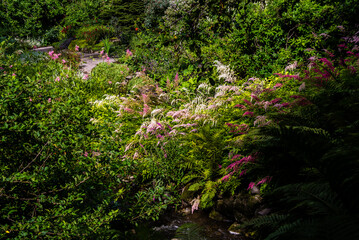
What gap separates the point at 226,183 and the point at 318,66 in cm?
223

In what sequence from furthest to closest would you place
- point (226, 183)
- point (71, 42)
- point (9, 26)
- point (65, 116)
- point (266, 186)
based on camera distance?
point (9, 26), point (71, 42), point (226, 183), point (266, 186), point (65, 116)

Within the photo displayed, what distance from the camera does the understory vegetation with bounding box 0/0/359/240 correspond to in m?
1.76

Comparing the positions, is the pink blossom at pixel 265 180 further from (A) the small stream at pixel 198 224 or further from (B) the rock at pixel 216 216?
(B) the rock at pixel 216 216

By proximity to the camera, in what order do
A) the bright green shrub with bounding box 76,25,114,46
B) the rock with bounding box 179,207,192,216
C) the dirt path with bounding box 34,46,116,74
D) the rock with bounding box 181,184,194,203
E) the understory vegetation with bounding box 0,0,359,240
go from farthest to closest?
1. the bright green shrub with bounding box 76,25,114,46
2. the dirt path with bounding box 34,46,116,74
3. the rock with bounding box 181,184,194,203
4. the rock with bounding box 179,207,192,216
5. the understory vegetation with bounding box 0,0,359,240

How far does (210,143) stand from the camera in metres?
3.39

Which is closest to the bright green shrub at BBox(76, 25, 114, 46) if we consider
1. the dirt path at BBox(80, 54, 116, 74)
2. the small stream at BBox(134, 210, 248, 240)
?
the dirt path at BBox(80, 54, 116, 74)

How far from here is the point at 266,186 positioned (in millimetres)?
2629

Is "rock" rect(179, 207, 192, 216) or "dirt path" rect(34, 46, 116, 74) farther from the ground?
"rock" rect(179, 207, 192, 216)

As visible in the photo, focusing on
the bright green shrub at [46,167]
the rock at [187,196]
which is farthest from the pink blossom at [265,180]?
the bright green shrub at [46,167]

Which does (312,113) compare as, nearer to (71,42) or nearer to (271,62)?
(271,62)

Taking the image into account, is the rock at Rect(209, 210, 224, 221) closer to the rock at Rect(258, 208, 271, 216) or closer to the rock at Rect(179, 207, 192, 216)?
the rock at Rect(179, 207, 192, 216)

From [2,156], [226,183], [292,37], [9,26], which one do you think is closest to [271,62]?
[292,37]

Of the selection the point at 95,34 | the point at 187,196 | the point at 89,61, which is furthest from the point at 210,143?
the point at 95,34

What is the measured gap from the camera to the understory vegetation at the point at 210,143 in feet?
5.77
